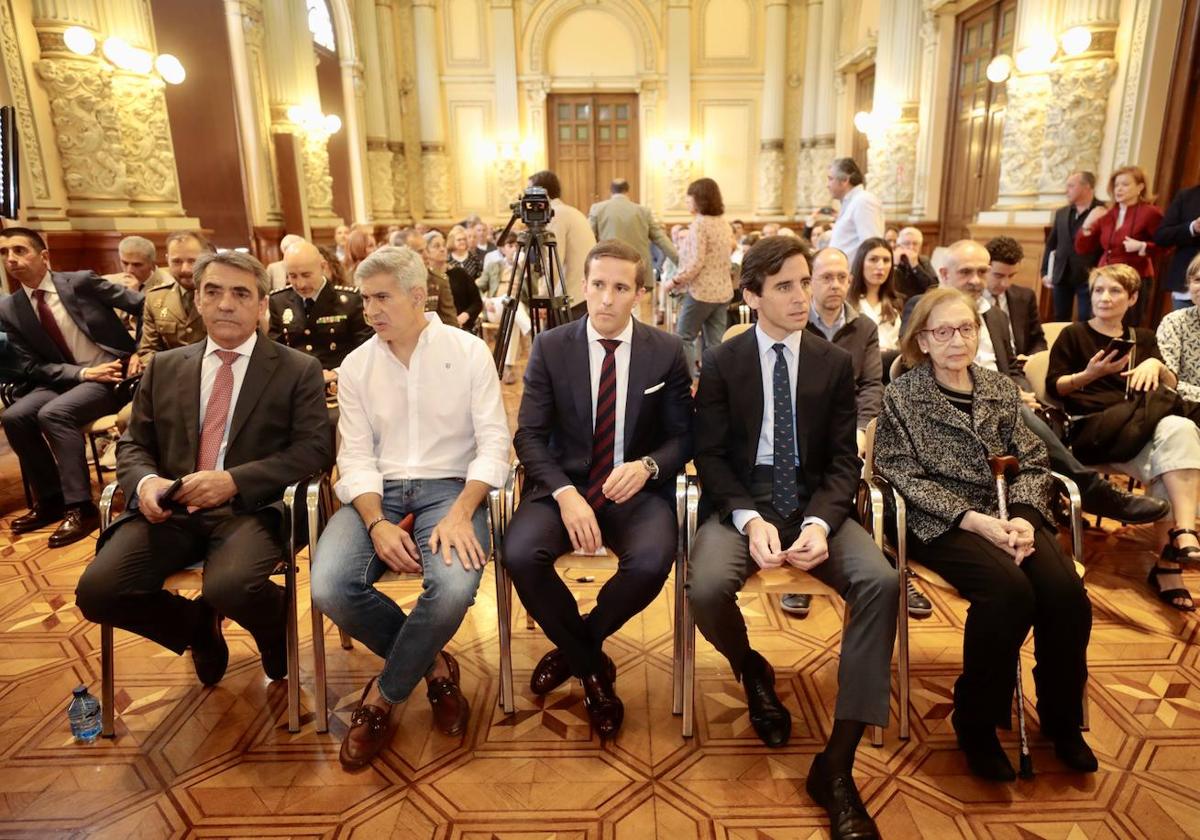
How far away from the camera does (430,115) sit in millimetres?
13016

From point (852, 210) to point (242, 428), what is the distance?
3.46 meters

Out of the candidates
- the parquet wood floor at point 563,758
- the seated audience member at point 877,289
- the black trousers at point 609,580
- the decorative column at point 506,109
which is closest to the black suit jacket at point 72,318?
Result: the parquet wood floor at point 563,758

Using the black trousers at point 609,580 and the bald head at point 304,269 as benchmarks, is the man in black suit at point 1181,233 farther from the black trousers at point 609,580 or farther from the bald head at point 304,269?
the bald head at point 304,269

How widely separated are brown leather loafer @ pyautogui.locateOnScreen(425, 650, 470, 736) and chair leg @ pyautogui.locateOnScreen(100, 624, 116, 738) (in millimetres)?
855

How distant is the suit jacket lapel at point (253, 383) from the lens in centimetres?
210

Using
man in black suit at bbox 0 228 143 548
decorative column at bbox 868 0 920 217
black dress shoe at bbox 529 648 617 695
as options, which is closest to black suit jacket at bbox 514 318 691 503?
black dress shoe at bbox 529 648 617 695

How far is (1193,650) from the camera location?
235cm

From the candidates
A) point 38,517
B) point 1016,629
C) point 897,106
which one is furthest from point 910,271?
point 897,106

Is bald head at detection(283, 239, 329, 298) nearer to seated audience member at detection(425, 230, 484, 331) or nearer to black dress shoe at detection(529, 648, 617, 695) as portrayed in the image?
seated audience member at detection(425, 230, 484, 331)

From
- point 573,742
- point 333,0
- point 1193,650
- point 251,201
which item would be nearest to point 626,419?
point 573,742

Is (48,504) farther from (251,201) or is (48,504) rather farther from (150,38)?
(251,201)

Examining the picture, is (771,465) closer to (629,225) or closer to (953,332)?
(953,332)

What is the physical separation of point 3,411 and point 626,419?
313cm

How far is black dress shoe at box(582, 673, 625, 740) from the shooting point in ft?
6.61
